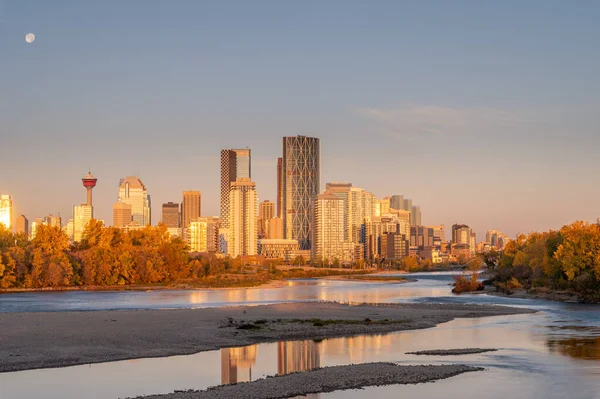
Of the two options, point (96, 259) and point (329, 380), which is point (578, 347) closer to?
point (329, 380)

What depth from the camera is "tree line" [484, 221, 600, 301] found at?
9050 centimetres

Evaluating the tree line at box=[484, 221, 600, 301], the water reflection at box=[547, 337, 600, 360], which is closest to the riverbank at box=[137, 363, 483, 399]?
the water reflection at box=[547, 337, 600, 360]

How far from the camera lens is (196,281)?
514 ft

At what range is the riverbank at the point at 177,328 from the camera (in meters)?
44.2

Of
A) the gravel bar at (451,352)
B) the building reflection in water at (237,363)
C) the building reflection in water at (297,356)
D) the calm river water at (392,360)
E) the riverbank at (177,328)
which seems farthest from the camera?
the gravel bar at (451,352)

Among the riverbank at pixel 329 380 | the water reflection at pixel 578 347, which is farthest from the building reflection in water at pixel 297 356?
the water reflection at pixel 578 347

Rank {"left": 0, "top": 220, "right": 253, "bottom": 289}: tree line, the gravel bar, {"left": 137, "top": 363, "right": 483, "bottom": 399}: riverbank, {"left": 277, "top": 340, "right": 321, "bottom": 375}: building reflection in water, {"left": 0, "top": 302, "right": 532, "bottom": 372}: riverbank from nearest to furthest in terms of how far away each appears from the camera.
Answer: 1. {"left": 137, "top": 363, "right": 483, "bottom": 399}: riverbank
2. {"left": 277, "top": 340, "right": 321, "bottom": 375}: building reflection in water
3. {"left": 0, "top": 302, "right": 532, "bottom": 372}: riverbank
4. the gravel bar
5. {"left": 0, "top": 220, "right": 253, "bottom": 289}: tree line

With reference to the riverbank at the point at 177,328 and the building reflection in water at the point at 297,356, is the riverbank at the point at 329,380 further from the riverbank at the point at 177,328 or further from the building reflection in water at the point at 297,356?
the riverbank at the point at 177,328

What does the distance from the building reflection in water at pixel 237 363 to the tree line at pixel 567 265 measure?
55.8 metres

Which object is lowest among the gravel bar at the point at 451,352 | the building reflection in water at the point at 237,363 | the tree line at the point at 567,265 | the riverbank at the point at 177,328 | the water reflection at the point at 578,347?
the building reflection in water at the point at 237,363

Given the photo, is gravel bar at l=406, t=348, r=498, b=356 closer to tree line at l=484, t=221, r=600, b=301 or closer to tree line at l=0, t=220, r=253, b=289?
tree line at l=484, t=221, r=600, b=301

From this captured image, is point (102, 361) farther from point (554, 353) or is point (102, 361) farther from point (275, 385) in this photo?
point (554, 353)

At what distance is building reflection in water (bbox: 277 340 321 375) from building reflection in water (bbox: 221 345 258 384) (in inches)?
60.1

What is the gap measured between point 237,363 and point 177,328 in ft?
54.3
